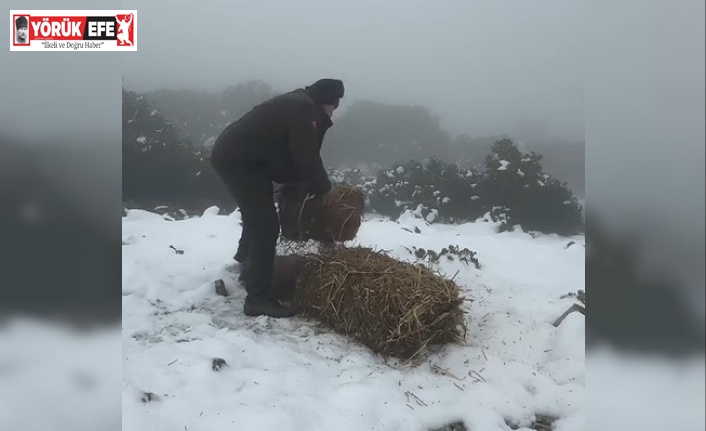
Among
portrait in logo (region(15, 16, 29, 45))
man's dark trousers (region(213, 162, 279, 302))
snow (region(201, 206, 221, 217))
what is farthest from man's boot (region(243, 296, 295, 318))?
portrait in logo (region(15, 16, 29, 45))

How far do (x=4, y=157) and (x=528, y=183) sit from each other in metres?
2.45

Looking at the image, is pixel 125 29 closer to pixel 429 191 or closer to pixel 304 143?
pixel 304 143

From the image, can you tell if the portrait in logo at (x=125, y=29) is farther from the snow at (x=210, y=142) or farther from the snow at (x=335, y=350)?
the snow at (x=210, y=142)

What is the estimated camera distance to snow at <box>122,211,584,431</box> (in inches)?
79.5

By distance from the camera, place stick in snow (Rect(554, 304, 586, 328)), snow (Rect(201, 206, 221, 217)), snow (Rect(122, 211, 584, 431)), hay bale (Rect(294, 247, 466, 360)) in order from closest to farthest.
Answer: snow (Rect(122, 211, 584, 431)), stick in snow (Rect(554, 304, 586, 328)), hay bale (Rect(294, 247, 466, 360)), snow (Rect(201, 206, 221, 217))

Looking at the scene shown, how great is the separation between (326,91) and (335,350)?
4.37 ft

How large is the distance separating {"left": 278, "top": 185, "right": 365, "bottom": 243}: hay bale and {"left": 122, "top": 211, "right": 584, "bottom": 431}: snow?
0.24m

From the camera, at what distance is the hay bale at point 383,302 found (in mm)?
2549

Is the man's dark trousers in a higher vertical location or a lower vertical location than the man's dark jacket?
lower

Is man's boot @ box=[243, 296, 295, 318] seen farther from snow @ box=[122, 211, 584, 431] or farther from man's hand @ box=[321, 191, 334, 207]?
man's hand @ box=[321, 191, 334, 207]

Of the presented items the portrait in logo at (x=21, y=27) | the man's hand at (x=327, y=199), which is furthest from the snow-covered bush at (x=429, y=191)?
the portrait in logo at (x=21, y=27)

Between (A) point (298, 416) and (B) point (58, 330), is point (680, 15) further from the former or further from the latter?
(B) point (58, 330)

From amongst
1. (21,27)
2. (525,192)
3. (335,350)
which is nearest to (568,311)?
(525,192)

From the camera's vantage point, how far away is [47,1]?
180 cm
